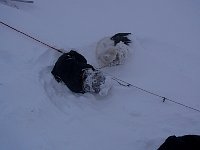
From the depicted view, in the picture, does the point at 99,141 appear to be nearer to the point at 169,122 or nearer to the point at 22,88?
the point at 169,122

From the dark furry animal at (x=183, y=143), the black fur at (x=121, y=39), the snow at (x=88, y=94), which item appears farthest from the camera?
the black fur at (x=121, y=39)

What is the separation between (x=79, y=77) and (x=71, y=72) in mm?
142

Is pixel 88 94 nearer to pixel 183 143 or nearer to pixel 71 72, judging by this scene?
pixel 71 72

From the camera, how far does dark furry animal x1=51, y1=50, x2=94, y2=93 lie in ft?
11.4

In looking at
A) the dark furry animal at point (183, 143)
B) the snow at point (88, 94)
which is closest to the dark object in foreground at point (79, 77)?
the snow at point (88, 94)

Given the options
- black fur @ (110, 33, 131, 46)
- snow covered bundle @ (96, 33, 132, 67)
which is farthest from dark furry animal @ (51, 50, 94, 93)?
black fur @ (110, 33, 131, 46)

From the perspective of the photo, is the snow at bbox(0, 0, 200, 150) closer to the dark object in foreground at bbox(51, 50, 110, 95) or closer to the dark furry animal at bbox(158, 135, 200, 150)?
the dark object in foreground at bbox(51, 50, 110, 95)

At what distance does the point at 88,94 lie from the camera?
3.58 m

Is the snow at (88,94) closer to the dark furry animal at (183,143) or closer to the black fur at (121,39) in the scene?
the black fur at (121,39)

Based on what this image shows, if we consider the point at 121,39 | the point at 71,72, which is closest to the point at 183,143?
the point at 71,72

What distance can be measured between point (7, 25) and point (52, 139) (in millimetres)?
2185

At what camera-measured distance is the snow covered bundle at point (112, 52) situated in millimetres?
3910

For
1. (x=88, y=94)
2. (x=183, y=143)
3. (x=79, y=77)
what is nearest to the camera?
(x=183, y=143)

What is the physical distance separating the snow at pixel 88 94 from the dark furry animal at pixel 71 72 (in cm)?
10
